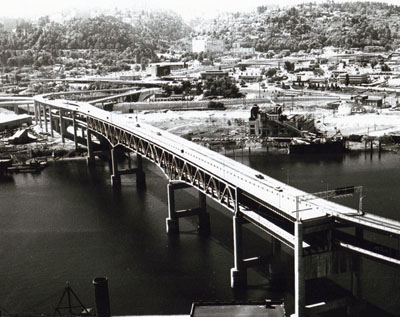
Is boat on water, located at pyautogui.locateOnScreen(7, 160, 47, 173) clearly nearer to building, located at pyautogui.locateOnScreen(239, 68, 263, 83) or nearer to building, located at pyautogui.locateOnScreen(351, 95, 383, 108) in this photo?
building, located at pyautogui.locateOnScreen(351, 95, 383, 108)

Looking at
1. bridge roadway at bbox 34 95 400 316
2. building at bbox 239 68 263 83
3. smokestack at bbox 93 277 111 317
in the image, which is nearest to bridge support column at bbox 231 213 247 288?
bridge roadway at bbox 34 95 400 316

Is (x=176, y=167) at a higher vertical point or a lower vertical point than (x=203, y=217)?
higher

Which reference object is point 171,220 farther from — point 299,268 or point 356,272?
point 299,268

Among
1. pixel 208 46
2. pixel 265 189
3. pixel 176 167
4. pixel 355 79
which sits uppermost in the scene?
pixel 208 46

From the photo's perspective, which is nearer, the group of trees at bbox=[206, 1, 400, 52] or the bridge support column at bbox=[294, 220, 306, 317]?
the bridge support column at bbox=[294, 220, 306, 317]

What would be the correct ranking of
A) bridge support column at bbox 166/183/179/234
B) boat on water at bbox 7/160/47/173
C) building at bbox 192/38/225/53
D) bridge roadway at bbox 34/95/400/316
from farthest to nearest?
building at bbox 192/38/225/53, boat on water at bbox 7/160/47/173, bridge support column at bbox 166/183/179/234, bridge roadway at bbox 34/95/400/316

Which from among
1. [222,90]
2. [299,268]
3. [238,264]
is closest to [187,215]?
[238,264]

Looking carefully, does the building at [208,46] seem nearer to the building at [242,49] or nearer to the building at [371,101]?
the building at [242,49]
